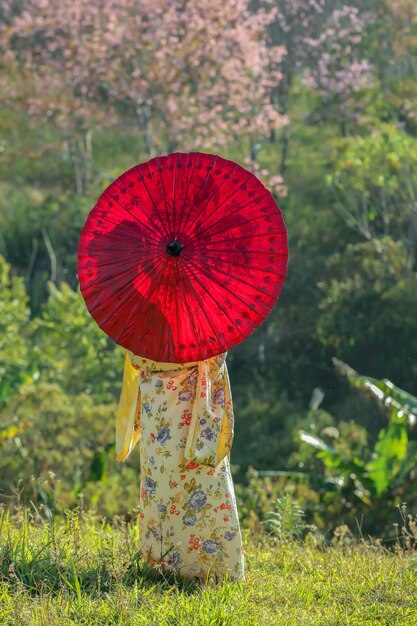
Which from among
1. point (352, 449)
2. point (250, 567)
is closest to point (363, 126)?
point (352, 449)

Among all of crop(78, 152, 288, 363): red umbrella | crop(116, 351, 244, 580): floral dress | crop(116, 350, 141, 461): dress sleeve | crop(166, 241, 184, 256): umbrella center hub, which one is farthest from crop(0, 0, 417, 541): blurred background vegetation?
crop(166, 241, 184, 256): umbrella center hub

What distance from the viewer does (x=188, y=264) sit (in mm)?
3908

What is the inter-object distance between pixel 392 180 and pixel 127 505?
20.6 feet

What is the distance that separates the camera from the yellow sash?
3.93m

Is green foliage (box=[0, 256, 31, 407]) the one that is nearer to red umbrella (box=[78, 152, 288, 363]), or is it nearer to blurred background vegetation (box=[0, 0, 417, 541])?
blurred background vegetation (box=[0, 0, 417, 541])

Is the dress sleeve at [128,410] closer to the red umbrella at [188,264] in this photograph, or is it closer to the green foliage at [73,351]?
the red umbrella at [188,264]

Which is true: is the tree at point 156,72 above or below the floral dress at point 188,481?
above

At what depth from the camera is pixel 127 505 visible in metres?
8.73

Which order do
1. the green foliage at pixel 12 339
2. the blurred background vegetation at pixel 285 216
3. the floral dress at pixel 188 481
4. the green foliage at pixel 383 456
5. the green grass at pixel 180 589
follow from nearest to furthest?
1. the green grass at pixel 180 589
2. the floral dress at pixel 188 481
3. the green foliage at pixel 383 456
4. the blurred background vegetation at pixel 285 216
5. the green foliage at pixel 12 339

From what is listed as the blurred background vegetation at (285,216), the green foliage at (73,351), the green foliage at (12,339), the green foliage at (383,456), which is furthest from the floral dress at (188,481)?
the green foliage at (73,351)

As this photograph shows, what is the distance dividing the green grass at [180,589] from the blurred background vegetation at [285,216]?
3066mm

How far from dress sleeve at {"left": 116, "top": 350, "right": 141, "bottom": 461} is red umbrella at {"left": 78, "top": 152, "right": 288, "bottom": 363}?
330 millimetres

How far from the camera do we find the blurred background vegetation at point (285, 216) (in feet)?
30.4

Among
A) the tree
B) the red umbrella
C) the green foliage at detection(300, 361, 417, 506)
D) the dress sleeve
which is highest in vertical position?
the tree
